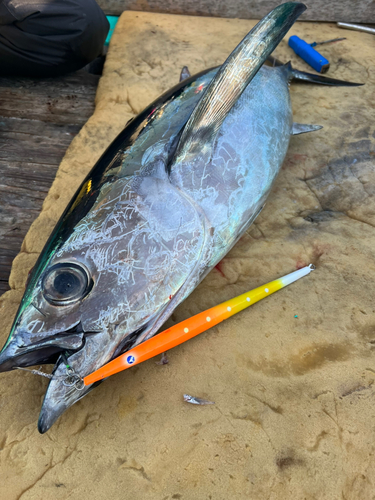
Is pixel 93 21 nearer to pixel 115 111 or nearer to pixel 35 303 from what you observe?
pixel 115 111

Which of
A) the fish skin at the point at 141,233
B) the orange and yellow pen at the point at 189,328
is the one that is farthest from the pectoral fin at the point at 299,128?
the orange and yellow pen at the point at 189,328

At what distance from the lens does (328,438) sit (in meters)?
1.21

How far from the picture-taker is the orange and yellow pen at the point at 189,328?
121 centimetres

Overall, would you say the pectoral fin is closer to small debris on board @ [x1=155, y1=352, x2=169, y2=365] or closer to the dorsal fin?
the dorsal fin

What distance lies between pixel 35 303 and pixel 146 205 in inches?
20.1

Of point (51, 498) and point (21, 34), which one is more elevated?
point (21, 34)

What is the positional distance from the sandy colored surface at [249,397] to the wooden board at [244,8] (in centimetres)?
254

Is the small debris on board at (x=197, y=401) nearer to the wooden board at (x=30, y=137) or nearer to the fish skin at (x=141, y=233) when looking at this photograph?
the fish skin at (x=141, y=233)

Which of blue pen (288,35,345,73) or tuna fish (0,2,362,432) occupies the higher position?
tuna fish (0,2,362,432)

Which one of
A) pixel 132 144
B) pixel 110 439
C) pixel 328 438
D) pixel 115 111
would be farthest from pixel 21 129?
pixel 328 438

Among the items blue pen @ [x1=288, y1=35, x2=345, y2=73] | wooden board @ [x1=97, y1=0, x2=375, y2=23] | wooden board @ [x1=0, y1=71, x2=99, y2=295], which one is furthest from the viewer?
wooden board @ [x1=97, y1=0, x2=375, y2=23]

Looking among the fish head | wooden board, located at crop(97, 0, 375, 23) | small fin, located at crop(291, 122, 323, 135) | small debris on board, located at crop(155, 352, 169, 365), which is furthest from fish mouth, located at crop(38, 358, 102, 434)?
wooden board, located at crop(97, 0, 375, 23)

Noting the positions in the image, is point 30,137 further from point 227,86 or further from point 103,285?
point 103,285

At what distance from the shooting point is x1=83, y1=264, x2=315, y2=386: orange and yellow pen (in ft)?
3.98
